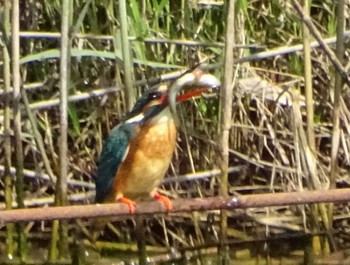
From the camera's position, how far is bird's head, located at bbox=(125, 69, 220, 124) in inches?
120

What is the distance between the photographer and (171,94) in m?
3.05

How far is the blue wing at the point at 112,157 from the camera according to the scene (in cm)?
338

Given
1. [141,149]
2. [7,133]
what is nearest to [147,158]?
[141,149]

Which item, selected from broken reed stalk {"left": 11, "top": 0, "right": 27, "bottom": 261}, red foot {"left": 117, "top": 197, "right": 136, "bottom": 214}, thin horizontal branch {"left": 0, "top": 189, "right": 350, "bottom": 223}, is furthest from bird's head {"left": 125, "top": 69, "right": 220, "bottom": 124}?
broken reed stalk {"left": 11, "top": 0, "right": 27, "bottom": 261}

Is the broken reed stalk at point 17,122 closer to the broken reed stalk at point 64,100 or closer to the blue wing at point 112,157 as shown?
the broken reed stalk at point 64,100

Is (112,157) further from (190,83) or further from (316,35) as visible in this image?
(316,35)

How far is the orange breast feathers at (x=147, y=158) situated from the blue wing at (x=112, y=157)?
0.02m

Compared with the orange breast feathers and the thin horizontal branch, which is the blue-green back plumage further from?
the thin horizontal branch

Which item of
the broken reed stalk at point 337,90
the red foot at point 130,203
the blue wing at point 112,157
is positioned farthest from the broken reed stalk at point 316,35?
the red foot at point 130,203

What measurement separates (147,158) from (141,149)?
0.04 metres

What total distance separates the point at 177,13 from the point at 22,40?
0.73 meters

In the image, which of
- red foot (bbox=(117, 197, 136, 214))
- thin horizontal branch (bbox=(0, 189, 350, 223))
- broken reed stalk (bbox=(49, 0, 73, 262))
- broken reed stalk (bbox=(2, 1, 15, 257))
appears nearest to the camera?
thin horizontal branch (bbox=(0, 189, 350, 223))

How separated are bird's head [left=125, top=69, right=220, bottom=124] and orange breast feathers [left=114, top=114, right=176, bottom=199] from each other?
0.05 meters

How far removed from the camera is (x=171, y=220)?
4.44 meters
